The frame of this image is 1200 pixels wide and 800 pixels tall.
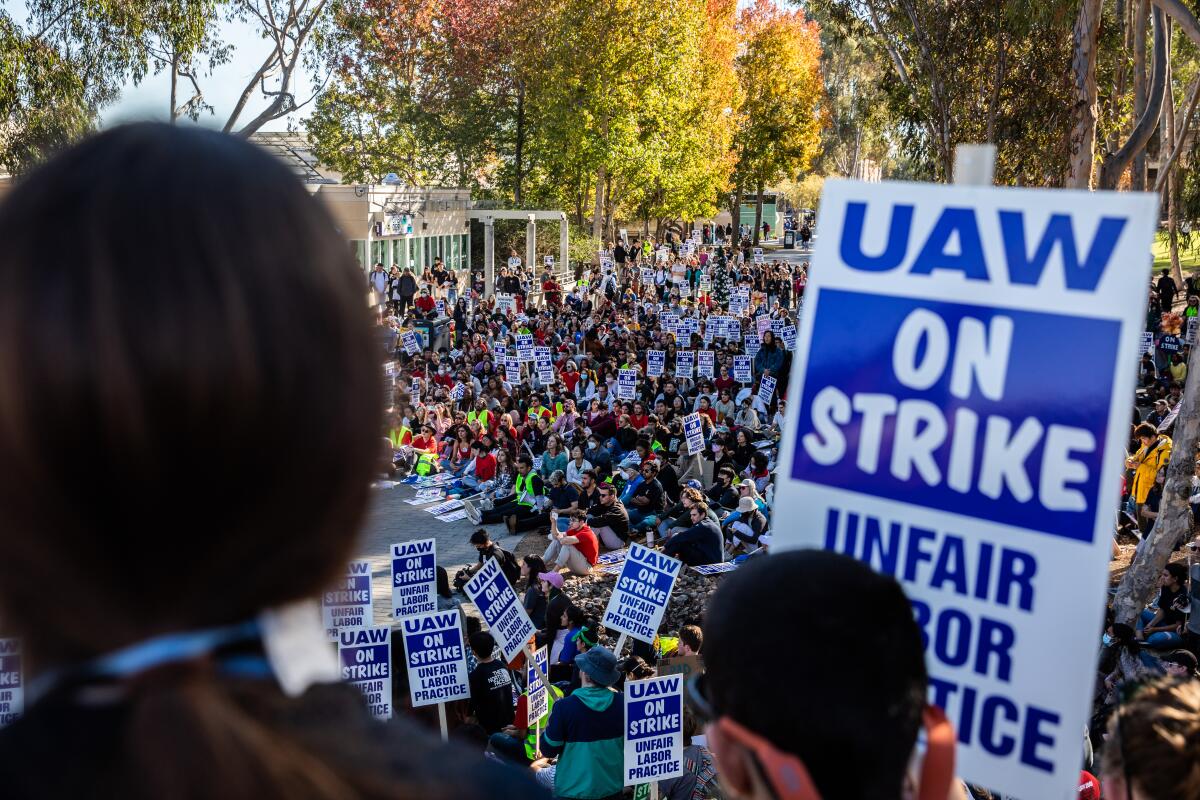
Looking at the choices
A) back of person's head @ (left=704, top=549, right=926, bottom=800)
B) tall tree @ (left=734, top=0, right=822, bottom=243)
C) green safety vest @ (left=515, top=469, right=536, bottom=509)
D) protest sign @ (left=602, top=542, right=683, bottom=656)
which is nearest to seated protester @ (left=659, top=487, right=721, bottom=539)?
green safety vest @ (left=515, top=469, right=536, bottom=509)

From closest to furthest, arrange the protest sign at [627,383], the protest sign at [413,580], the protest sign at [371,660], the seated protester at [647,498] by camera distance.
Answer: the protest sign at [371,660] → the protest sign at [413,580] → the seated protester at [647,498] → the protest sign at [627,383]

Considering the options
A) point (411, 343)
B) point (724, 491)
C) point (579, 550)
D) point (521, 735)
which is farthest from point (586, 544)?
point (411, 343)

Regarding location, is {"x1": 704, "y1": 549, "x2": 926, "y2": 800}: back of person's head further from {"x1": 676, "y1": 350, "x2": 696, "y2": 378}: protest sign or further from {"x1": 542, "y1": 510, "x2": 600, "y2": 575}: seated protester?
{"x1": 676, "y1": 350, "x2": 696, "y2": 378}: protest sign

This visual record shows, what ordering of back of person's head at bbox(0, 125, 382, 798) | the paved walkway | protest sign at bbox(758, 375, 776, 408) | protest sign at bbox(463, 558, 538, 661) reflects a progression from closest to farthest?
back of person's head at bbox(0, 125, 382, 798)
protest sign at bbox(463, 558, 538, 661)
the paved walkway
protest sign at bbox(758, 375, 776, 408)

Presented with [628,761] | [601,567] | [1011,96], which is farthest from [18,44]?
[628,761]

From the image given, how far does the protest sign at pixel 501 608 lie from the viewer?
7.38m

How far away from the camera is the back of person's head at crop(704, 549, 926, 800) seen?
128cm

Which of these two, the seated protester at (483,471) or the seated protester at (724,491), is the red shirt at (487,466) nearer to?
the seated protester at (483,471)

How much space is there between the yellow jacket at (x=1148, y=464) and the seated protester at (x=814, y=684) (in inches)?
470

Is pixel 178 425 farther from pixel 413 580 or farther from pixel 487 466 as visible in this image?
pixel 487 466

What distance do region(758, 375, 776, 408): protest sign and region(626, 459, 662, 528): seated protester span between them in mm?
3668

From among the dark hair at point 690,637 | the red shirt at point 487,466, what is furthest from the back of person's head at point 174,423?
the red shirt at point 487,466

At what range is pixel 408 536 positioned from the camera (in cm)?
1451

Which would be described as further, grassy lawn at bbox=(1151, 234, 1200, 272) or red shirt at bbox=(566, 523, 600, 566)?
grassy lawn at bbox=(1151, 234, 1200, 272)
